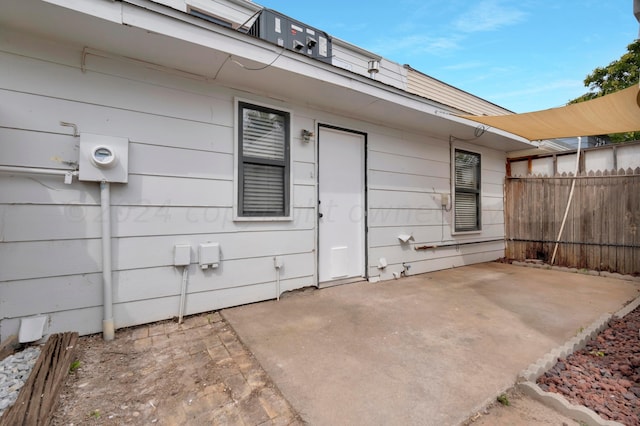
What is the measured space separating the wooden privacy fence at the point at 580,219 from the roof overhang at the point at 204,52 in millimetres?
3182

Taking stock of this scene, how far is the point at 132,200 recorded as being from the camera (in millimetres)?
2512

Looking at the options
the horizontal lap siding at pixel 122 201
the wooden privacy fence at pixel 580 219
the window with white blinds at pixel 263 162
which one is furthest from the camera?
the wooden privacy fence at pixel 580 219

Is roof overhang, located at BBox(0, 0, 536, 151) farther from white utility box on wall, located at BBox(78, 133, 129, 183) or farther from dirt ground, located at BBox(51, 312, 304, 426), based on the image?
dirt ground, located at BBox(51, 312, 304, 426)

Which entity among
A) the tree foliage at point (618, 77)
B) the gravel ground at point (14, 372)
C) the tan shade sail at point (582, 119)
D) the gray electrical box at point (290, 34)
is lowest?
the gravel ground at point (14, 372)

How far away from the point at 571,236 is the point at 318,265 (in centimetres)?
472

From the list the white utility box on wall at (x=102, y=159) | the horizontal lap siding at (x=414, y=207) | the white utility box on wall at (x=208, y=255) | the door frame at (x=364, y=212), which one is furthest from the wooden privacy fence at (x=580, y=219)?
the white utility box on wall at (x=102, y=159)

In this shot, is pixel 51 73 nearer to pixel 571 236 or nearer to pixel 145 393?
pixel 145 393

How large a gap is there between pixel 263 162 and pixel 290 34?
5.54 ft

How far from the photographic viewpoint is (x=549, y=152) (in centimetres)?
605

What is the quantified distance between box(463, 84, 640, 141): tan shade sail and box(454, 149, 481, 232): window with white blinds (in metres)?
0.97

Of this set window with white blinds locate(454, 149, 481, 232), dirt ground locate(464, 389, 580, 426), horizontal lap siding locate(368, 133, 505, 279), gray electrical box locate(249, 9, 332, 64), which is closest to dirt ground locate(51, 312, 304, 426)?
A: dirt ground locate(464, 389, 580, 426)

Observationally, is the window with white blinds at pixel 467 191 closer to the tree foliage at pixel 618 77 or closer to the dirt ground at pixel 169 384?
the dirt ground at pixel 169 384

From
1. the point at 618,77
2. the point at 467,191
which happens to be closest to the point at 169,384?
the point at 467,191

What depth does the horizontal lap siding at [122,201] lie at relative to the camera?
2.13 meters
